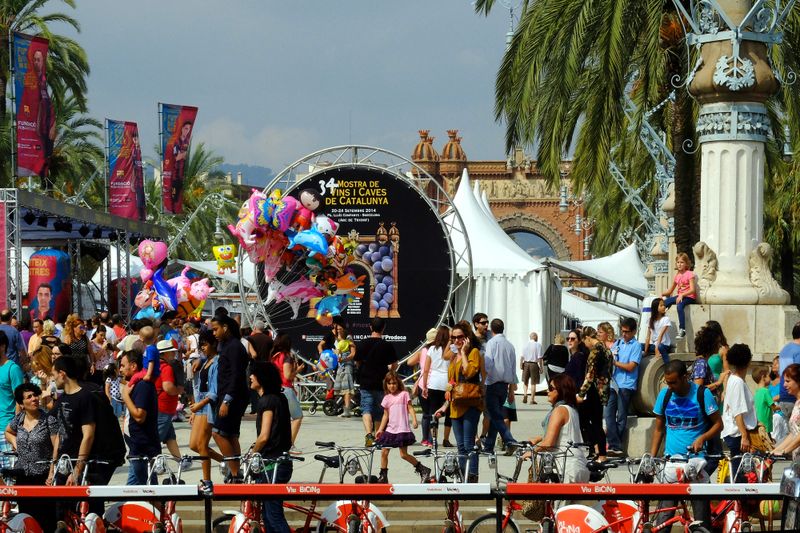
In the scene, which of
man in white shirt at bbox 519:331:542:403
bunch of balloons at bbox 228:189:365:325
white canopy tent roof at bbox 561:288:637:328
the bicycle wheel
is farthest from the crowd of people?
white canopy tent roof at bbox 561:288:637:328

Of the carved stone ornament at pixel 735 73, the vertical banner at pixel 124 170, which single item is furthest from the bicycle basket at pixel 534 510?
the vertical banner at pixel 124 170

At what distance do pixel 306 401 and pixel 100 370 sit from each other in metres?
6.90

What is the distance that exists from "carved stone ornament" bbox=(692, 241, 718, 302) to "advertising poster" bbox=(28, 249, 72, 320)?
16.8 m

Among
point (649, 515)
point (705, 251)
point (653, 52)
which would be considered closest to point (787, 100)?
point (653, 52)

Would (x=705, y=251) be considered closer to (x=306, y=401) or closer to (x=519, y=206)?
(x=306, y=401)

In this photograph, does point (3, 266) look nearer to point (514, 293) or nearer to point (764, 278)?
point (514, 293)

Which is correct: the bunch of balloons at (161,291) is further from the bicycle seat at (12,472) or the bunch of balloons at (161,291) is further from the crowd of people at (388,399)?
the bicycle seat at (12,472)

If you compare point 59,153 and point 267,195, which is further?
point 59,153

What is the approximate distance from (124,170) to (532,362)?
11832 millimetres

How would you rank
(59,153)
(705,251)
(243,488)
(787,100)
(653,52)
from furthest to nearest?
(59,153), (787,100), (653,52), (705,251), (243,488)

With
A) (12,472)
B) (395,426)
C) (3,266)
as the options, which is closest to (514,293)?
(3,266)

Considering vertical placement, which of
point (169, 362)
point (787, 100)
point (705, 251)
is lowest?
point (169, 362)

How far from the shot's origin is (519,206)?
82625 millimetres

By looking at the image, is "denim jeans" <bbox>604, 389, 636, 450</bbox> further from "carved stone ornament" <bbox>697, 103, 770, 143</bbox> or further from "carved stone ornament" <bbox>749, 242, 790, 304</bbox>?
"carved stone ornament" <bbox>697, 103, 770, 143</bbox>
